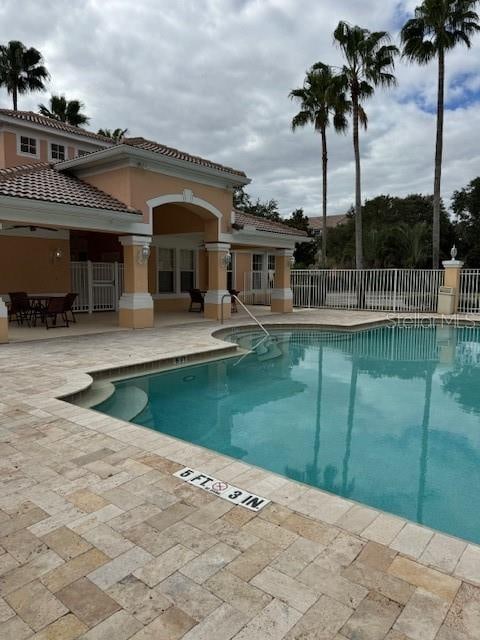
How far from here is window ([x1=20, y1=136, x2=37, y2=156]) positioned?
17406 millimetres

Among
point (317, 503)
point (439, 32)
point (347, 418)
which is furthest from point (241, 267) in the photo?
point (317, 503)

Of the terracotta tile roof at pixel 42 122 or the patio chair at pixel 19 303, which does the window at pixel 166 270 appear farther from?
the patio chair at pixel 19 303

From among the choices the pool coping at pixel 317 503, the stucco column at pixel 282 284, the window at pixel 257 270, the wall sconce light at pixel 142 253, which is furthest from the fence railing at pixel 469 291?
the pool coping at pixel 317 503

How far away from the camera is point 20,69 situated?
2766 centimetres

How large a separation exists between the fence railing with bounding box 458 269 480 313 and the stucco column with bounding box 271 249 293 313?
7447 millimetres

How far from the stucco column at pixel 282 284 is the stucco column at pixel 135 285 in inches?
298

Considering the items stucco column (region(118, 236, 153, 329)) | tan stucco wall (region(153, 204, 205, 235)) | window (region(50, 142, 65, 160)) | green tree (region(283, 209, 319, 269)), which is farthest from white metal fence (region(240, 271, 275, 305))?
stucco column (region(118, 236, 153, 329))

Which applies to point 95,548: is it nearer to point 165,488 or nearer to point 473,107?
point 165,488

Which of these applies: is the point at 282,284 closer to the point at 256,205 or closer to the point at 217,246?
the point at 217,246

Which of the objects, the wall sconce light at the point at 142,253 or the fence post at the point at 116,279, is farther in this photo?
the fence post at the point at 116,279

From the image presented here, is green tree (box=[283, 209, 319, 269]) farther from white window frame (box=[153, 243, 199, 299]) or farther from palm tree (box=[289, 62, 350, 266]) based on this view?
white window frame (box=[153, 243, 199, 299])

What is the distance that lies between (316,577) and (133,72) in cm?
1712

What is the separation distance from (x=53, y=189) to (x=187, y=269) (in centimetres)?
841

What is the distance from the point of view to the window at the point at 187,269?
1970 centimetres
